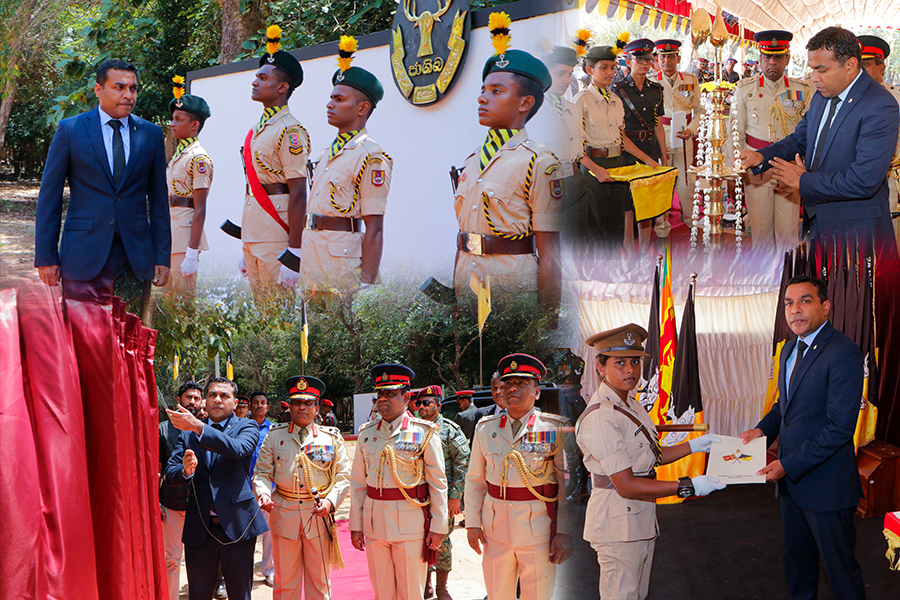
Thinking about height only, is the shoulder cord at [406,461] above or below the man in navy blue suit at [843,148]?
below

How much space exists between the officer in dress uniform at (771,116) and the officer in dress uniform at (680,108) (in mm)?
265

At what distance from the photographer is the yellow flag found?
3297mm

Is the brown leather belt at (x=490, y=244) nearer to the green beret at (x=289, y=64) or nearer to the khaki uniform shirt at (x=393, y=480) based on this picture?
the khaki uniform shirt at (x=393, y=480)

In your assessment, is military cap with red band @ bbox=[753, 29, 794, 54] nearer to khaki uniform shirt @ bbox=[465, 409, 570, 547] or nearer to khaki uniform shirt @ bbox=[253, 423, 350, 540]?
khaki uniform shirt @ bbox=[465, 409, 570, 547]

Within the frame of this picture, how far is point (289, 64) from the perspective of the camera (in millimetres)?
3746

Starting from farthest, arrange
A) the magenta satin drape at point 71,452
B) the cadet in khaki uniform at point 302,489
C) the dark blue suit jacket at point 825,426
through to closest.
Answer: the cadet in khaki uniform at point 302,489
the dark blue suit jacket at point 825,426
the magenta satin drape at point 71,452

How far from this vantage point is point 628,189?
9.43 ft

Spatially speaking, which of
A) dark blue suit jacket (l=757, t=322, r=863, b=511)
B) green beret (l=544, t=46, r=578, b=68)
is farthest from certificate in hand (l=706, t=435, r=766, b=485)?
green beret (l=544, t=46, r=578, b=68)

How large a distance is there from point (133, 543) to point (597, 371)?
68.9 inches

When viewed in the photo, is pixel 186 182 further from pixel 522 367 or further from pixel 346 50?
pixel 522 367

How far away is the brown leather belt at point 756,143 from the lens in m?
3.17

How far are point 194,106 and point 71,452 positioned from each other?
2660mm

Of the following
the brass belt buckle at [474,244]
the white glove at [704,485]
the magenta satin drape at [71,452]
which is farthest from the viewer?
the brass belt buckle at [474,244]

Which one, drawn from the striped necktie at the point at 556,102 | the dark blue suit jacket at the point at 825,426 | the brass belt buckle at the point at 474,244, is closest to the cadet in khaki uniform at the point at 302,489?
the brass belt buckle at the point at 474,244
